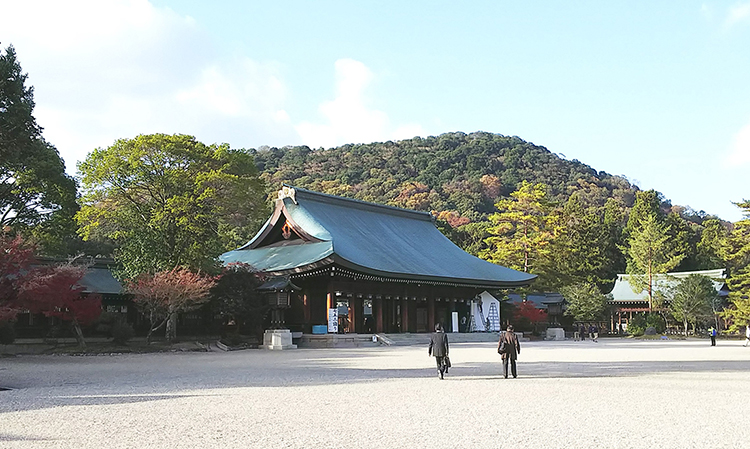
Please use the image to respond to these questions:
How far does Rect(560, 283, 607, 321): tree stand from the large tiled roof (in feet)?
22.0

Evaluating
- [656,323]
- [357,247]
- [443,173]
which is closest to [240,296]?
[357,247]

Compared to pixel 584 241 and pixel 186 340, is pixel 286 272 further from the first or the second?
pixel 584 241

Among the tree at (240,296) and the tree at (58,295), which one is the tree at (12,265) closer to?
the tree at (58,295)

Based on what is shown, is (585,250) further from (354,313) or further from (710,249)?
(354,313)

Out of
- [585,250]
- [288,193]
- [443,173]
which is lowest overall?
[585,250]

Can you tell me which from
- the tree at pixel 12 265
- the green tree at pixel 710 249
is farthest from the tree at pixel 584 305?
the tree at pixel 12 265

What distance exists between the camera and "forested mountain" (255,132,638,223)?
92562mm

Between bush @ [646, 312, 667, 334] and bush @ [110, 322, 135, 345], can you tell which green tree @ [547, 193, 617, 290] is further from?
bush @ [110, 322, 135, 345]

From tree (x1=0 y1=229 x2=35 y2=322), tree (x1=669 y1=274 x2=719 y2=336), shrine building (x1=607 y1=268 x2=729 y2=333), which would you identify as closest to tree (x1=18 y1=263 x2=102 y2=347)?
tree (x1=0 y1=229 x2=35 y2=322)

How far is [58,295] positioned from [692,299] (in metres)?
37.7

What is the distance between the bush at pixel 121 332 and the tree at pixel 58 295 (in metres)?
2.02

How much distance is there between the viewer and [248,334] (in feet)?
99.1

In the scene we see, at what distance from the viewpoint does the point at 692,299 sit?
43.9 meters

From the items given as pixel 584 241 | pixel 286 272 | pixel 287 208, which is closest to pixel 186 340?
pixel 286 272
